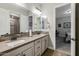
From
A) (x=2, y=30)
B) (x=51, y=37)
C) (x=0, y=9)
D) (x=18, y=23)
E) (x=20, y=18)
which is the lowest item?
(x=51, y=37)

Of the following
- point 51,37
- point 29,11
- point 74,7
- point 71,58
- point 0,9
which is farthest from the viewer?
point 51,37

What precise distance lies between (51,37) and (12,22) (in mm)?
2041

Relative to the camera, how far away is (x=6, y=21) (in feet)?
5.52

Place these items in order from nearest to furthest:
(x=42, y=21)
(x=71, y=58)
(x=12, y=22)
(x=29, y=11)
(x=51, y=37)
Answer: (x=71, y=58), (x=12, y=22), (x=29, y=11), (x=42, y=21), (x=51, y=37)

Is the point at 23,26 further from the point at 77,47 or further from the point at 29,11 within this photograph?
the point at 77,47

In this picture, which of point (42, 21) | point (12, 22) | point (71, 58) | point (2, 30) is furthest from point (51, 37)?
point (71, 58)

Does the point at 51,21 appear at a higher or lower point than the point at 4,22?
higher

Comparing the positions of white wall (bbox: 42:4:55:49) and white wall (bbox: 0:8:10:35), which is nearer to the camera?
white wall (bbox: 0:8:10:35)

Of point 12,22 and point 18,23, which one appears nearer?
point 12,22

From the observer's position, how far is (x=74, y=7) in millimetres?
1386

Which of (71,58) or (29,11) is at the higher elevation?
(29,11)

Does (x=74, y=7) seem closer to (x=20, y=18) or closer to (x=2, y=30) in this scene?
(x=20, y=18)

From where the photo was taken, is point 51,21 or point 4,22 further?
point 51,21

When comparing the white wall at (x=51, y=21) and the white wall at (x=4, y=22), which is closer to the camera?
the white wall at (x=4, y=22)
